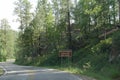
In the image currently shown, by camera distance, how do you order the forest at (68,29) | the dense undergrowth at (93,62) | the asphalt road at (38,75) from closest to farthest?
the asphalt road at (38,75)
the dense undergrowth at (93,62)
the forest at (68,29)

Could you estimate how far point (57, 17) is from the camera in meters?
74.8

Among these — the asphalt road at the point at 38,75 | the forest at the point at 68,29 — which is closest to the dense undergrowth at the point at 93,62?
the forest at the point at 68,29

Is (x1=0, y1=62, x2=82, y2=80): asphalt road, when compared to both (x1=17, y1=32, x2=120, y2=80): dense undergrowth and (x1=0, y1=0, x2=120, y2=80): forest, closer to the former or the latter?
(x1=17, y1=32, x2=120, y2=80): dense undergrowth

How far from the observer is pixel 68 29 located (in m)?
64.6

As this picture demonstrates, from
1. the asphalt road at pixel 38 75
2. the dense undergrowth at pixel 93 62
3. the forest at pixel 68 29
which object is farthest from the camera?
the forest at pixel 68 29

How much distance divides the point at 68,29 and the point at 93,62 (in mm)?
23881

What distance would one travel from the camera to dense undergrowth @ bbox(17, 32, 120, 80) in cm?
2956

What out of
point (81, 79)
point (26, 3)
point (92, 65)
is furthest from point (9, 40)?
point (81, 79)

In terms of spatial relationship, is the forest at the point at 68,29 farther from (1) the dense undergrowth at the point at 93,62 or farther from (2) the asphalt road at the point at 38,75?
(2) the asphalt road at the point at 38,75

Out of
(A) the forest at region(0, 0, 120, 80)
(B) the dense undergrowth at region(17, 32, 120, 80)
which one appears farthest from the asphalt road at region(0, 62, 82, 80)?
(A) the forest at region(0, 0, 120, 80)

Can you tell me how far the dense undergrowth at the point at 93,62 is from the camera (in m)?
29.6

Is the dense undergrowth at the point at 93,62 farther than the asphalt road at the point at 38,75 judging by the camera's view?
Yes

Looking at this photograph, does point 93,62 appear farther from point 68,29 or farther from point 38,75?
point 68,29

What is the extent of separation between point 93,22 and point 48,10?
1405 centimetres
